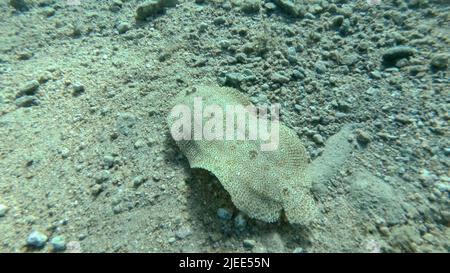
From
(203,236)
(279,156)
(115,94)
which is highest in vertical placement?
(279,156)

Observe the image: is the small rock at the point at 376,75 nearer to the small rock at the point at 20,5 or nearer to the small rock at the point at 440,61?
the small rock at the point at 440,61

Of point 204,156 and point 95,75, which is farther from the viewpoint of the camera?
point 95,75

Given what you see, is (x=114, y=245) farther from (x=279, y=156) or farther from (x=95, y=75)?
(x=95, y=75)

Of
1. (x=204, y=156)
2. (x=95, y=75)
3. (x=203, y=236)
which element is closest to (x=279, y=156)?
(x=204, y=156)

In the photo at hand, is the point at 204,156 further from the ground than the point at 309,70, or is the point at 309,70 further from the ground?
the point at 309,70

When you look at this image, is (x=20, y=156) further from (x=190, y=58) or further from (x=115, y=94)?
(x=190, y=58)

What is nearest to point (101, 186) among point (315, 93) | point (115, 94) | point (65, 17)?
point (115, 94)

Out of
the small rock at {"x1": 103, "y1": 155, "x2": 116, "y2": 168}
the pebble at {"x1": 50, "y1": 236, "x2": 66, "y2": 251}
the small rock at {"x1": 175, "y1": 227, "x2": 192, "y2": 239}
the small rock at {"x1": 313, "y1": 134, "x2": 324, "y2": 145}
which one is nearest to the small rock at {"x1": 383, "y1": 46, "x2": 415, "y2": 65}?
the small rock at {"x1": 313, "y1": 134, "x2": 324, "y2": 145}
